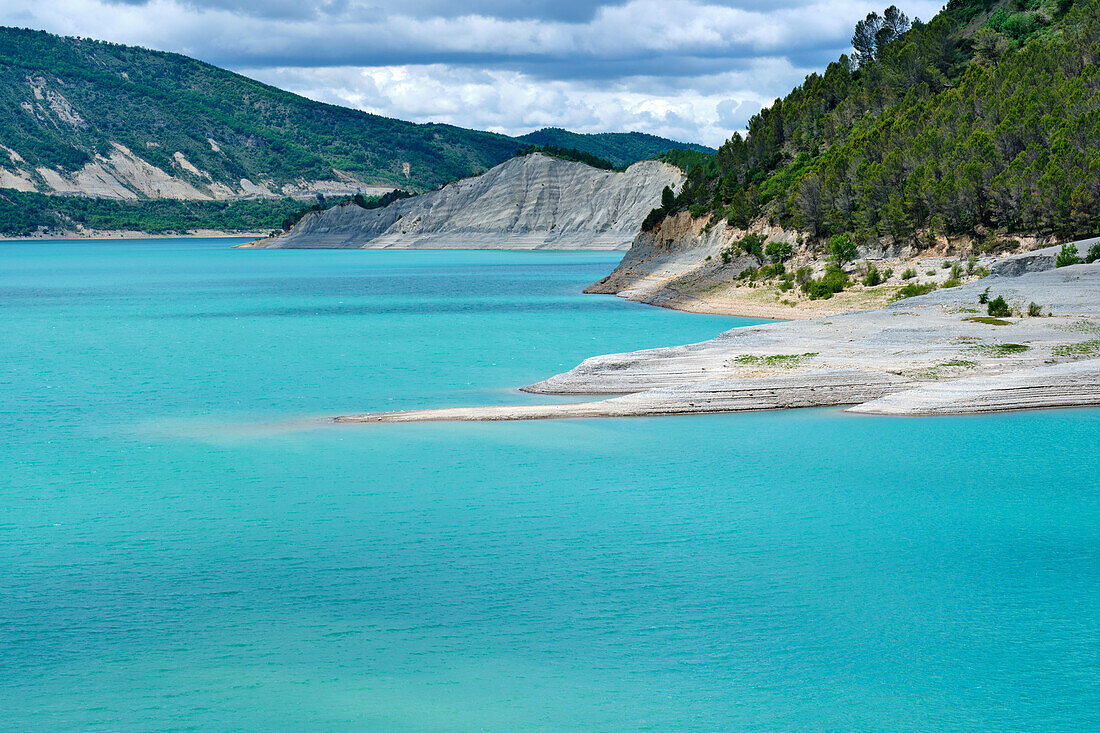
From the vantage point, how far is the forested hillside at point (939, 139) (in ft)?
183

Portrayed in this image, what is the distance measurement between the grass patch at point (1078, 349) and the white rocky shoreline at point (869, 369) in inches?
1.4

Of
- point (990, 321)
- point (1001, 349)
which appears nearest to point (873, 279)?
point (990, 321)

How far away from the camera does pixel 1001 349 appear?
36.0 metres

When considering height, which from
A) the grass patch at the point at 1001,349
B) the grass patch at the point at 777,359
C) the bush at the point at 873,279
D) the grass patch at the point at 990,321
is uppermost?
the bush at the point at 873,279

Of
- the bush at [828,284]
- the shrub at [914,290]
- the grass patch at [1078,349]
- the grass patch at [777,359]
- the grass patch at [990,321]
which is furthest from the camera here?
the bush at [828,284]

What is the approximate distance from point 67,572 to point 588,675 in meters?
9.77

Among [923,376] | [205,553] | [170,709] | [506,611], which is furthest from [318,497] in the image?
[923,376]

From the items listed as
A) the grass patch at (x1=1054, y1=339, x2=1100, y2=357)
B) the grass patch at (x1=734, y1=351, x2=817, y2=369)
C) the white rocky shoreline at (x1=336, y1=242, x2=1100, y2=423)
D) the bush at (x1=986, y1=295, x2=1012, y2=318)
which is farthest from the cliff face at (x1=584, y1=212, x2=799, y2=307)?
the grass patch at (x1=734, y1=351, x2=817, y2=369)

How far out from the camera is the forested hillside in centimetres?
5572

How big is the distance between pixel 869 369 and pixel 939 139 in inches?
1362

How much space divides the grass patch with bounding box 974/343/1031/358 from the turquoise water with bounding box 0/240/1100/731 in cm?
530

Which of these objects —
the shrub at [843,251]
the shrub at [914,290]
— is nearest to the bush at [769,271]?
the shrub at [843,251]

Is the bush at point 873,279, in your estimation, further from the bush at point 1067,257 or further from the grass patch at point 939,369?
the grass patch at point 939,369

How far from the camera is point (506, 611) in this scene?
54.7 feet
